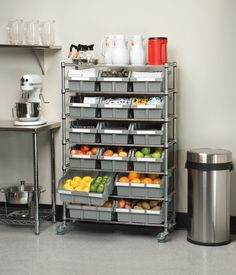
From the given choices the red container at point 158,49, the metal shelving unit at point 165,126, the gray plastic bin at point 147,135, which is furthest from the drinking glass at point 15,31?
the gray plastic bin at point 147,135

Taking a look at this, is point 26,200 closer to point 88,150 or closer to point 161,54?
point 88,150

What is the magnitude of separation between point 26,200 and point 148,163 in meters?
1.17

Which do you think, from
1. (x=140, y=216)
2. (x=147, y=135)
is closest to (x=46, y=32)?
(x=147, y=135)

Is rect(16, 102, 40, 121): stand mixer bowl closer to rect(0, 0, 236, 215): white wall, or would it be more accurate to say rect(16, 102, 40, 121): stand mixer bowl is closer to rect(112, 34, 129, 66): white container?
rect(0, 0, 236, 215): white wall

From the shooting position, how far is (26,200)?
4.91 m

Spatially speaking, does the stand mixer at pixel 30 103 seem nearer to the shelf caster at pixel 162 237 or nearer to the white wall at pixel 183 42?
the white wall at pixel 183 42

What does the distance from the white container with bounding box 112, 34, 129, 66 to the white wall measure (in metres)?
0.32

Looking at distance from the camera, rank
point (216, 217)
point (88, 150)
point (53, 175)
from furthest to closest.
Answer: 1. point (53, 175)
2. point (88, 150)
3. point (216, 217)

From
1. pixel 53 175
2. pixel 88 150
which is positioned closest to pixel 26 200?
pixel 53 175

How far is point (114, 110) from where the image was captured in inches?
177

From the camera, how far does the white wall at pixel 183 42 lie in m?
4.59

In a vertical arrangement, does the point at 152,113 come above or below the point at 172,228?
above

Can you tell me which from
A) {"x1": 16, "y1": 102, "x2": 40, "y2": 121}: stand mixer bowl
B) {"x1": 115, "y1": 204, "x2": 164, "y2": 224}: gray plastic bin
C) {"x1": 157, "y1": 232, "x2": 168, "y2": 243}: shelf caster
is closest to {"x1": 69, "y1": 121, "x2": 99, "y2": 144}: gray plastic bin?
{"x1": 16, "y1": 102, "x2": 40, "y2": 121}: stand mixer bowl

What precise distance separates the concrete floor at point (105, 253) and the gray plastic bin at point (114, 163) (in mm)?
570
